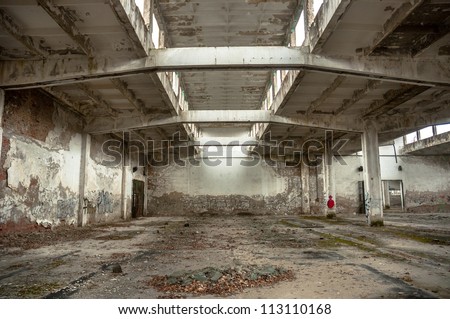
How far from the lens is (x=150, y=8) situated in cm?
830

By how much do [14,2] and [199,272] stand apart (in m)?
5.36

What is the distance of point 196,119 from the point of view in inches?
506

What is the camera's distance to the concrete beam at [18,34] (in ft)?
20.1

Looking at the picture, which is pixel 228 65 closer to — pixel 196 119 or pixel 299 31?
pixel 299 31

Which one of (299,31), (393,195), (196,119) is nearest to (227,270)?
(299,31)

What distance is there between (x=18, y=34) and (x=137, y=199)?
43.8 ft

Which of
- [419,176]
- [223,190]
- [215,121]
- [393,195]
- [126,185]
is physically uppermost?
[215,121]

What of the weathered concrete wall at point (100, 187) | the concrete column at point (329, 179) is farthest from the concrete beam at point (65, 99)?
the concrete column at point (329, 179)

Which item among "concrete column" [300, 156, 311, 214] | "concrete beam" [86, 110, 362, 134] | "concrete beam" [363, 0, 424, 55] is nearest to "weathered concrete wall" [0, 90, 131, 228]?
"concrete beam" [86, 110, 362, 134]

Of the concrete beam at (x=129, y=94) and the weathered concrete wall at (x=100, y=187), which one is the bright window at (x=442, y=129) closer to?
the concrete beam at (x=129, y=94)

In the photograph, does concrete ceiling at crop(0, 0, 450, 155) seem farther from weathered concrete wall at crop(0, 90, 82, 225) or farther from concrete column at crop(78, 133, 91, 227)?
concrete column at crop(78, 133, 91, 227)

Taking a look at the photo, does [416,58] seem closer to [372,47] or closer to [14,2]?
[372,47]

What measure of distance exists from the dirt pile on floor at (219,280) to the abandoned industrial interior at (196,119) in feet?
0.10
